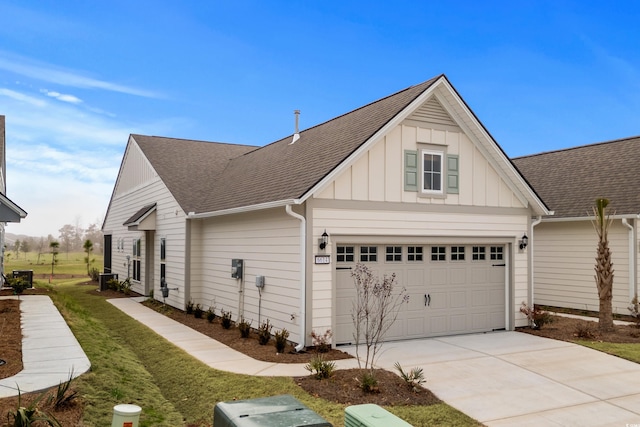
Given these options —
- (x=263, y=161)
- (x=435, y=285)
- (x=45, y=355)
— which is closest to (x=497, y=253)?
(x=435, y=285)

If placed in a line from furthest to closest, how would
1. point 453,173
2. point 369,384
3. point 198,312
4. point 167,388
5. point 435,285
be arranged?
point 198,312 → point 453,173 → point 435,285 → point 167,388 → point 369,384

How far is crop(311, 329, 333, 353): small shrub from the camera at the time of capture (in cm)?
1068

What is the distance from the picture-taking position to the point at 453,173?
12.9 meters

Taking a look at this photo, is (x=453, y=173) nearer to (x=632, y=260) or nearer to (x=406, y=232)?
(x=406, y=232)

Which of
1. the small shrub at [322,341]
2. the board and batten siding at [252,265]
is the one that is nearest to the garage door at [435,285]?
the small shrub at [322,341]

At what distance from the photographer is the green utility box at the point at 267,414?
4.42 metres

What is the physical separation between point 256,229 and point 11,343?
18.9 feet

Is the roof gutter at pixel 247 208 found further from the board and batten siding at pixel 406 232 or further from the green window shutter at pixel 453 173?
the green window shutter at pixel 453 173

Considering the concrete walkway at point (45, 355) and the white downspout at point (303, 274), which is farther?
the white downspout at point (303, 274)

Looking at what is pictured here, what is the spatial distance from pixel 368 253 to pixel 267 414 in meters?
7.44

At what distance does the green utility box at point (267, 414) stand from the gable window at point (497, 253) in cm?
978

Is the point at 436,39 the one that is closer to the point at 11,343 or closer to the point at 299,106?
the point at 299,106

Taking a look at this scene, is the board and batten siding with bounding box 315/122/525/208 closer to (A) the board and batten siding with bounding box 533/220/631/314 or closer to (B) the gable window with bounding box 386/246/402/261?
(B) the gable window with bounding box 386/246/402/261

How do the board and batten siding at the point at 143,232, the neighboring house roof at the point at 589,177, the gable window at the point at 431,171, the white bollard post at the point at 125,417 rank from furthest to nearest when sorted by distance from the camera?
1. the board and batten siding at the point at 143,232
2. the neighboring house roof at the point at 589,177
3. the gable window at the point at 431,171
4. the white bollard post at the point at 125,417
